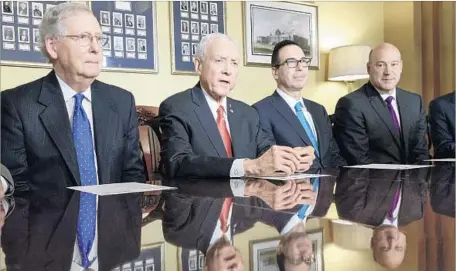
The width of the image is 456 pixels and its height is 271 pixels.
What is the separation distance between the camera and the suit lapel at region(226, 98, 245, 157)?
2.15m

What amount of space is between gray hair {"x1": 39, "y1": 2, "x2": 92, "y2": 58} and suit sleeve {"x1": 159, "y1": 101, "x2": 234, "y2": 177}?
0.52 m

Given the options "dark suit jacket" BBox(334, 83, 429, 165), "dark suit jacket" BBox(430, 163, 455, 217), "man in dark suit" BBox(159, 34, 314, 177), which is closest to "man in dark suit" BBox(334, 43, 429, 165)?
"dark suit jacket" BBox(334, 83, 429, 165)

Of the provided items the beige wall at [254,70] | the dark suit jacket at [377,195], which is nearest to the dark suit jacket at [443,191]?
the dark suit jacket at [377,195]

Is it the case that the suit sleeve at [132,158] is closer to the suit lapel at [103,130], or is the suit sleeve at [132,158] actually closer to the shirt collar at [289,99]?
the suit lapel at [103,130]

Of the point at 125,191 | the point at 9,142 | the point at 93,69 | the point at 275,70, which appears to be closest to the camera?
the point at 125,191

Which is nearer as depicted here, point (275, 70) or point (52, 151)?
point (52, 151)

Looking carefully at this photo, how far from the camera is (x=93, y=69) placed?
6.14 ft

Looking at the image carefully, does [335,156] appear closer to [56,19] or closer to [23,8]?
[56,19]

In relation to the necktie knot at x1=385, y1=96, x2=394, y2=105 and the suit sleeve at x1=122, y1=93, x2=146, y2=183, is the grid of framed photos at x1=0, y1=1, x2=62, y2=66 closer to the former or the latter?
the suit sleeve at x1=122, y1=93, x2=146, y2=183

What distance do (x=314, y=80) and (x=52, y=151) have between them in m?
3.94

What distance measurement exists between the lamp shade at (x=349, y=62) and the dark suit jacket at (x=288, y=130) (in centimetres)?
245

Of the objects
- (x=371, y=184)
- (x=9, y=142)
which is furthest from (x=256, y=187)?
(x=9, y=142)

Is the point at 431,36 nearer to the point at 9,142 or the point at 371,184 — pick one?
the point at 371,184

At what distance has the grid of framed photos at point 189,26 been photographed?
441 cm
